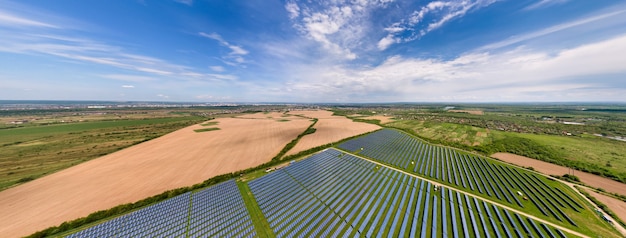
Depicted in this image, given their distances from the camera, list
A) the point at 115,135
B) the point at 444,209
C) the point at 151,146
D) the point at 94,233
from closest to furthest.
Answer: the point at 94,233 < the point at 444,209 < the point at 151,146 < the point at 115,135

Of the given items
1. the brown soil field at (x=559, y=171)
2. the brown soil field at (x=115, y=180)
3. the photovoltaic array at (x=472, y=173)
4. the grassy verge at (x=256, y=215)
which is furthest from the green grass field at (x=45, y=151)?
the brown soil field at (x=559, y=171)

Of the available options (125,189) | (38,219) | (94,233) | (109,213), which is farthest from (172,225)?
(38,219)

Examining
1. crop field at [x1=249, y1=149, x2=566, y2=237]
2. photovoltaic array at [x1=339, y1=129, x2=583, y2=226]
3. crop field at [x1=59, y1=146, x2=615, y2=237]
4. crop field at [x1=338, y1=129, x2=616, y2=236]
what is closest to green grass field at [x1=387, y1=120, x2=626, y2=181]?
photovoltaic array at [x1=339, y1=129, x2=583, y2=226]

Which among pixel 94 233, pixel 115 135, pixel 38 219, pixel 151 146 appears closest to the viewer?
pixel 94 233

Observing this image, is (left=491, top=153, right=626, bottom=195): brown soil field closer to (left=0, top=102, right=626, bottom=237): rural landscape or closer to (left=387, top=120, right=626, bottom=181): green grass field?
(left=0, top=102, right=626, bottom=237): rural landscape

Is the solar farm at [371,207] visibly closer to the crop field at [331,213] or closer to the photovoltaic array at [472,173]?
the crop field at [331,213]

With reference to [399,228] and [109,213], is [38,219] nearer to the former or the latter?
[109,213]
